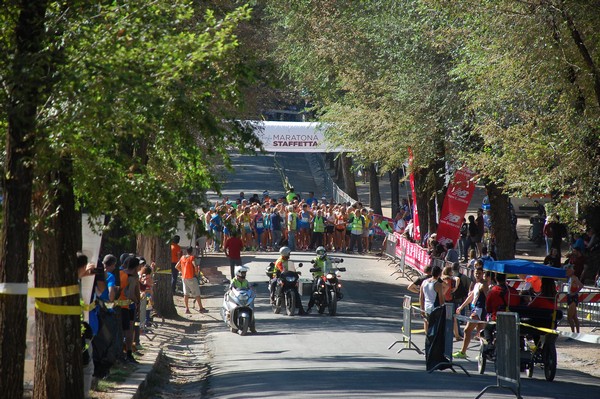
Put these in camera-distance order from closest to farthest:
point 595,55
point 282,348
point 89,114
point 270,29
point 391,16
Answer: point 89,114
point 595,55
point 282,348
point 391,16
point 270,29

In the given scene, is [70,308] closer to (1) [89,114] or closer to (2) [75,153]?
(2) [75,153]

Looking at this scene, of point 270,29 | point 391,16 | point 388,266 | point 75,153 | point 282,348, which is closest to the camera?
point 75,153

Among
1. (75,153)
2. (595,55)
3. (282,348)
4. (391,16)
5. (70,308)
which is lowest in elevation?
(282,348)

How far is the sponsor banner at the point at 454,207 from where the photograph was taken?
27555mm

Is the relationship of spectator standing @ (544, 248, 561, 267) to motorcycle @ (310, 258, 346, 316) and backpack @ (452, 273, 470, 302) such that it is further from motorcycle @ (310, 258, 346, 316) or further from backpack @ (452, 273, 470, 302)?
motorcycle @ (310, 258, 346, 316)

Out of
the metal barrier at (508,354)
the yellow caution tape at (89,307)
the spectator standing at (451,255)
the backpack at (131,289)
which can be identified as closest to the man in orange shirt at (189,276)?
the spectator standing at (451,255)

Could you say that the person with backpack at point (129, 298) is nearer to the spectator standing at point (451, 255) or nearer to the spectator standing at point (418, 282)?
the spectator standing at point (418, 282)

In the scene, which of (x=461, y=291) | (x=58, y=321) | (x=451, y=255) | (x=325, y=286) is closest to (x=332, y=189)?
(x=451, y=255)

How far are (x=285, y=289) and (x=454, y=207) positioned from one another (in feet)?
21.5

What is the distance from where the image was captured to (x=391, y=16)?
1073 inches

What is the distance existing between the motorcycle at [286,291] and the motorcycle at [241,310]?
91.4 inches

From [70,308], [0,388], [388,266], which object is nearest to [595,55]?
[70,308]

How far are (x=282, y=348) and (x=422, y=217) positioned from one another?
18.3 meters

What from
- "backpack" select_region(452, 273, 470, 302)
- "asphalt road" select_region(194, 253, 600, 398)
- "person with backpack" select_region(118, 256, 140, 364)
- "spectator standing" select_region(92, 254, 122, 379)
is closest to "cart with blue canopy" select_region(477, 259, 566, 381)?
"asphalt road" select_region(194, 253, 600, 398)
